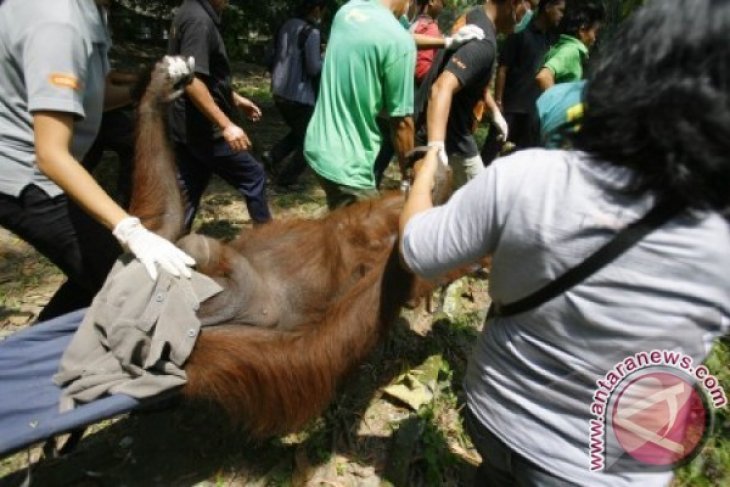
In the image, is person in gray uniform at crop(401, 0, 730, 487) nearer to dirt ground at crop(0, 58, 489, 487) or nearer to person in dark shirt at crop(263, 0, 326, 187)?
dirt ground at crop(0, 58, 489, 487)

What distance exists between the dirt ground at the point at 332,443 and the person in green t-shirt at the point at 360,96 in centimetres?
99

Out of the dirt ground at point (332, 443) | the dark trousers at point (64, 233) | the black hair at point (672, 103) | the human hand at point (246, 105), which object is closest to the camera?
the black hair at point (672, 103)

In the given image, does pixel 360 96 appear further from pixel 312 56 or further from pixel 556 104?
pixel 312 56

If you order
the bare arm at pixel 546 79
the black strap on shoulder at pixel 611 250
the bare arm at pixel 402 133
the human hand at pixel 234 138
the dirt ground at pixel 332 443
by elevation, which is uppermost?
the black strap on shoulder at pixel 611 250

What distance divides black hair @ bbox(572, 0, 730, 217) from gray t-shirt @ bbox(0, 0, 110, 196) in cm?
157

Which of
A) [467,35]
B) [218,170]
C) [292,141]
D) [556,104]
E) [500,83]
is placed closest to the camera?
[556,104]

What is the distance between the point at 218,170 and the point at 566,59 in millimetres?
2521

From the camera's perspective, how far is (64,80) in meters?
1.68

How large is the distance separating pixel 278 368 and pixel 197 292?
0.42 m

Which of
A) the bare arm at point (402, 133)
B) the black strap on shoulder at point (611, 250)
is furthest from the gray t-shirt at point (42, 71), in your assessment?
the black strap on shoulder at point (611, 250)

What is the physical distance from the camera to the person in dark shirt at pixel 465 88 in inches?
111

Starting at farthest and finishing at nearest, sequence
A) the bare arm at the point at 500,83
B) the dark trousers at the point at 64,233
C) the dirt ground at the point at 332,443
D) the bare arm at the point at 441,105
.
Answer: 1. the bare arm at the point at 500,83
2. the bare arm at the point at 441,105
3. the dirt ground at the point at 332,443
4. the dark trousers at the point at 64,233

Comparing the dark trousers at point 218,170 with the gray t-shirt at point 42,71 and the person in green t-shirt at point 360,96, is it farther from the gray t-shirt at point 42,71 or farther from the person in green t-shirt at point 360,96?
the gray t-shirt at point 42,71

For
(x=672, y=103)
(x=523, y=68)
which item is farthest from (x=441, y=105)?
(x=523, y=68)
